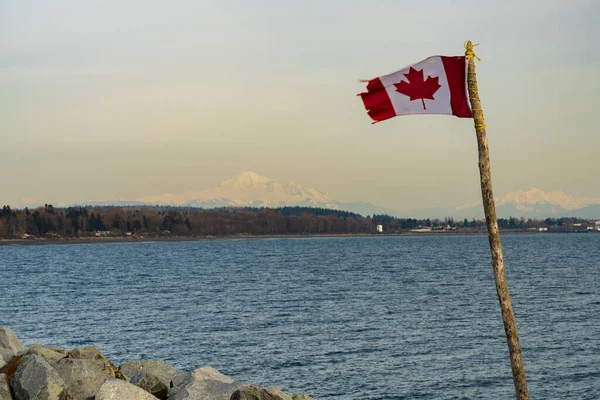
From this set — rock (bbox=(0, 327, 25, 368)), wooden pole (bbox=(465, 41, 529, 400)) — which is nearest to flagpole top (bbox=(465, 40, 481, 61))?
wooden pole (bbox=(465, 41, 529, 400))

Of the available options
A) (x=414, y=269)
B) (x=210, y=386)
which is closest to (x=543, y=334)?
(x=210, y=386)

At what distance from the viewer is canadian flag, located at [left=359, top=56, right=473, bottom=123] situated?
38.4 feet

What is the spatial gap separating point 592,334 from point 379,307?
1714 centimetres

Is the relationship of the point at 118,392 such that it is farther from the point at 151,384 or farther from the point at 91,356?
the point at 91,356

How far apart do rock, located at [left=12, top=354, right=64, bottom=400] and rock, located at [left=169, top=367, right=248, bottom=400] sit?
8.28ft

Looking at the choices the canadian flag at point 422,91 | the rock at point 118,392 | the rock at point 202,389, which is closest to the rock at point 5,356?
the rock at point 202,389

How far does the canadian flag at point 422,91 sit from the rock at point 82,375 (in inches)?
296

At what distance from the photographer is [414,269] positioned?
105 metres

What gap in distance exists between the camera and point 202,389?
1568 centimetres

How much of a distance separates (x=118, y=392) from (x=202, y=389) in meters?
3.23

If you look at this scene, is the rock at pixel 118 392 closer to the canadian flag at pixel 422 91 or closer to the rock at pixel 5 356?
the rock at pixel 5 356

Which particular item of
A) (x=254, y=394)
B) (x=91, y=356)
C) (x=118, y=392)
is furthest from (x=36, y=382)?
(x=254, y=394)

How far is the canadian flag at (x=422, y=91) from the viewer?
11719 mm

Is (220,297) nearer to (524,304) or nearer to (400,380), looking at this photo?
(524,304)
